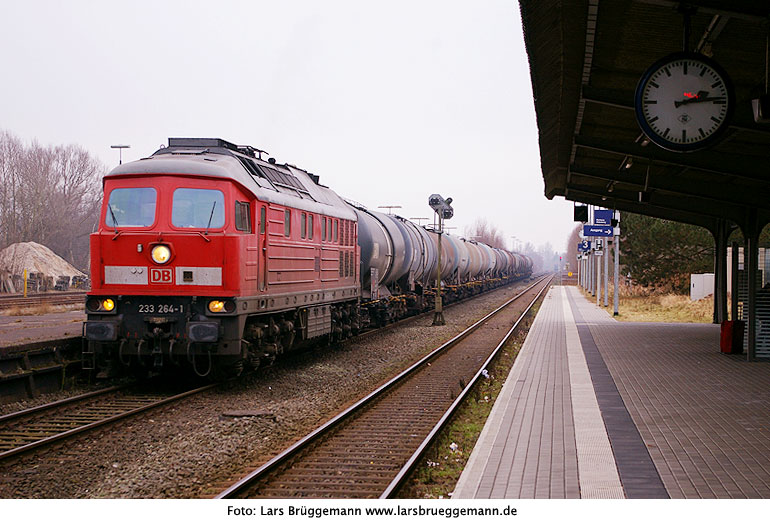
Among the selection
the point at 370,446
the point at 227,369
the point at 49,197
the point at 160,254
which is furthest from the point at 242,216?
the point at 49,197

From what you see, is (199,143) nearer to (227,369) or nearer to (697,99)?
(227,369)

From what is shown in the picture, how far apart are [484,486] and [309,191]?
10049 millimetres

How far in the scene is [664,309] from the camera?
32906mm

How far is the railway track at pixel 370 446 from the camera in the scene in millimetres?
6809

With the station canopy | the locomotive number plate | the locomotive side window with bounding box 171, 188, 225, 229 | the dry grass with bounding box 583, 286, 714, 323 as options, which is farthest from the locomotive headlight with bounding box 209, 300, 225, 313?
the dry grass with bounding box 583, 286, 714, 323

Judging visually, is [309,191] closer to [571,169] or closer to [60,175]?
[571,169]

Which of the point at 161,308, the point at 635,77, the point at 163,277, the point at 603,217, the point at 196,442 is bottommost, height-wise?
the point at 196,442

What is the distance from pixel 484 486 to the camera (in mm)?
6375

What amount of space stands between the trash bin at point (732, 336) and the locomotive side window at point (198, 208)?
11.2m

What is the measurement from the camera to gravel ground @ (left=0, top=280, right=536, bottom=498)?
275 inches

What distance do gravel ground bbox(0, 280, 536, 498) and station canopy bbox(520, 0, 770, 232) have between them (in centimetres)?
548

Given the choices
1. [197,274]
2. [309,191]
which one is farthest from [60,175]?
[197,274]

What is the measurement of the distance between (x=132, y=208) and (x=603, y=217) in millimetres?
20512

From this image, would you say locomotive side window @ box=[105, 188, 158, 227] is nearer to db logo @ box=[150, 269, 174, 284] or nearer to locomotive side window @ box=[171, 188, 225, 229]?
locomotive side window @ box=[171, 188, 225, 229]
